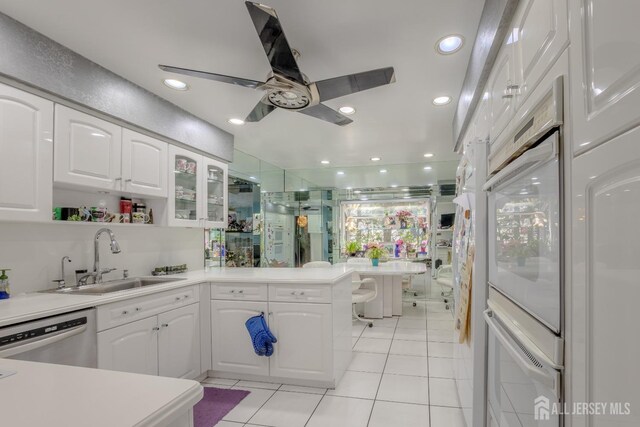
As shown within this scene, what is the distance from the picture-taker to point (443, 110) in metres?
3.18

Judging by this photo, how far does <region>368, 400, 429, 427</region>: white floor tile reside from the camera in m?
2.18

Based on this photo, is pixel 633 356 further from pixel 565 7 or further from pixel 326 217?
pixel 326 217

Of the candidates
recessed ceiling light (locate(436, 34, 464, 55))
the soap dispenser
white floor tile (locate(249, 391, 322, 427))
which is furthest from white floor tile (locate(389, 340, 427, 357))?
the soap dispenser

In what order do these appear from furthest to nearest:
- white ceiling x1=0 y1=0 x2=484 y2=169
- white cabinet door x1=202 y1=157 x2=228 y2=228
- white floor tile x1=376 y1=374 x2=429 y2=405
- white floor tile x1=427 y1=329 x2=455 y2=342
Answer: white floor tile x1=427 y1=329 x2=455 y2=342
white cabinet door x1=202 y1=157 x2=228 y2=228
white floor tile x1=376 y1=374 x2=429 y2=405
white ceiling x1=0 y1=0 x2=484 y2=169

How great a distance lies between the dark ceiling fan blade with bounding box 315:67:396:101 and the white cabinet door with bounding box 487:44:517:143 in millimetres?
529

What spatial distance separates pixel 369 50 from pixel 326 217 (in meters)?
4.56

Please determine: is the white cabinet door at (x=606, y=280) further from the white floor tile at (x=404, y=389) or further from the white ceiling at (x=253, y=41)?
the white floor tile at (x=404, y=389)

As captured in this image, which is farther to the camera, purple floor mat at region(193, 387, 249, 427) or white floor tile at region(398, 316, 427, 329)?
white floor tile at region(398, 316, 427, 329)

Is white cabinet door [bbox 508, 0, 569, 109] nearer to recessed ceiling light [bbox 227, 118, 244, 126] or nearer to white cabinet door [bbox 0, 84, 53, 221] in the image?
white cabinet door [bbox 0, 84, 53, 221]

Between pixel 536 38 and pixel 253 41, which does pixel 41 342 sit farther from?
pixel 536 38

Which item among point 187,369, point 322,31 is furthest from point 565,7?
point 187,369

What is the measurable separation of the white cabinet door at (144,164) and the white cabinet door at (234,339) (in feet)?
3.71

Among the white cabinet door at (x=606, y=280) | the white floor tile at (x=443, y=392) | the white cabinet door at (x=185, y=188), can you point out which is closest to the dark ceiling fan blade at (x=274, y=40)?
the white cabinet door at (x=606, y=280)

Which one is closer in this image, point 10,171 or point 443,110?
point 10,171
